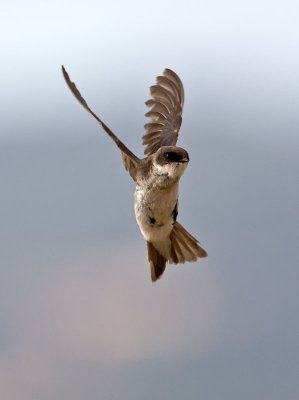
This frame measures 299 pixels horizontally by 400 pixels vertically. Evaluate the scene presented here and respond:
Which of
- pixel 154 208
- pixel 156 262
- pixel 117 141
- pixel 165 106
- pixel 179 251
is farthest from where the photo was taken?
pixel 165 106

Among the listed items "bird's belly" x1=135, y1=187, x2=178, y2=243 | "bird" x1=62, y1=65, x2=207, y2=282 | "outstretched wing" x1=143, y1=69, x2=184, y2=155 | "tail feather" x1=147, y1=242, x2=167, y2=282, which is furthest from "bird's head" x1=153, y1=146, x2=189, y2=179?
"outstretched wing" x1=143, y1=69, x2=184, y2=155

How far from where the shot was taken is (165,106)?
34.0ft

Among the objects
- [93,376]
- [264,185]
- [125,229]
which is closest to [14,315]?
[93,376]

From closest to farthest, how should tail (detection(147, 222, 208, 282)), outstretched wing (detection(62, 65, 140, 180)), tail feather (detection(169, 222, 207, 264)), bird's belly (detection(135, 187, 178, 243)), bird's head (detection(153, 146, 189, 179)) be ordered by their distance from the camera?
outstretched wing (detection(62, 65, 140, 180)), bird's head (detection(153, 146, 189, 179)), bird's belly (detection(135, 187, 178, 243)), tail (detection(147, 222, 208, 282)), tail feather (detection(169, 222, 207, 264))

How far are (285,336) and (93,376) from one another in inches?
515

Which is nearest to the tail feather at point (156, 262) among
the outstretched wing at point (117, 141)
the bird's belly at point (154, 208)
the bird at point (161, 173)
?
the bird at point (161, 173)

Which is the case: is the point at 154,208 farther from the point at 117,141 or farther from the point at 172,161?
the point at 117,141

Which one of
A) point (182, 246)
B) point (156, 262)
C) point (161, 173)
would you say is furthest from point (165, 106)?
point (161, 173)

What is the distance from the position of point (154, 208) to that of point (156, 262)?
78cm

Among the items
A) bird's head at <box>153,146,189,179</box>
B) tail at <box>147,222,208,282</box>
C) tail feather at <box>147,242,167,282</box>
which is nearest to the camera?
bird's head at <box>153,146,189,179</box>

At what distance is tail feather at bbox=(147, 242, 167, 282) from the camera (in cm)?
966

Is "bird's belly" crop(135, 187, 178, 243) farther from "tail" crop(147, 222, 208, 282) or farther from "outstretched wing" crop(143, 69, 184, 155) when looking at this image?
"outstretched wing" crop(143, 69, 184, 155)

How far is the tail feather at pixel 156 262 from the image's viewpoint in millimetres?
9656

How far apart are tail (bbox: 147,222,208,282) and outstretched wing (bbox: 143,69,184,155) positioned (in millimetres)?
653
